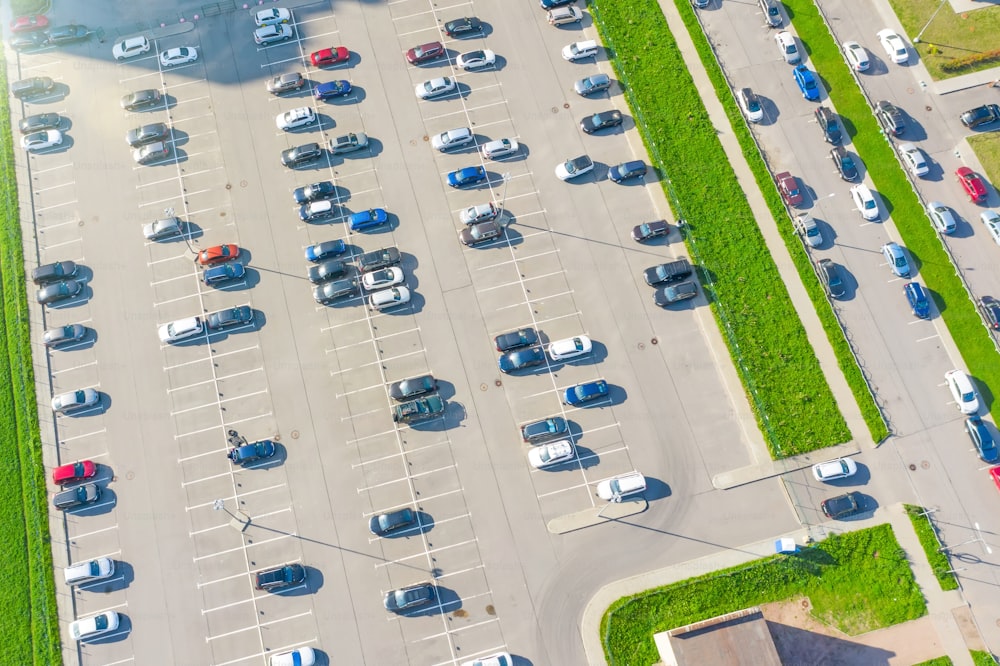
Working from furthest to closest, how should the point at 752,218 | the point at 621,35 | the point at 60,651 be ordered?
the point at 621,35
the point at 752,218
the point at 60,651

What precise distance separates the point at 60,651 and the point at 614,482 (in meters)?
46.6

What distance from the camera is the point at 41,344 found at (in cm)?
6556

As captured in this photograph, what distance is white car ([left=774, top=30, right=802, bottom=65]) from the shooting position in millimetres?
73812

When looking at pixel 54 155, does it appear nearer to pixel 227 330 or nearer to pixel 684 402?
pixel 227 330

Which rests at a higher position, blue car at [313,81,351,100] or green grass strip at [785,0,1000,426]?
blue car at [313,81,351,100]

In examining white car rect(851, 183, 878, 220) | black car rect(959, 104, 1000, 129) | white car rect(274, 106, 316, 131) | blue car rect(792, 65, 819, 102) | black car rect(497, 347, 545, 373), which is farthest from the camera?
blue car rect(792, 65, 819, 102)

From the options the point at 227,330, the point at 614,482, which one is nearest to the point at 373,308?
the point at 227,330

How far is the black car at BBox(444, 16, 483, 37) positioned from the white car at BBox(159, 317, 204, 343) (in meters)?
38.3

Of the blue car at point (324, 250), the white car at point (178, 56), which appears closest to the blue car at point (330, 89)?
the white car at point (178, 56)

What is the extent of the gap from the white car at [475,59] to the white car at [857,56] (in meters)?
36.4

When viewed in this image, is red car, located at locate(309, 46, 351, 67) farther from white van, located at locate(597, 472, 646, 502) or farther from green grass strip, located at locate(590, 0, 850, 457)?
white van, located at locate(597, 472, 646, 502)

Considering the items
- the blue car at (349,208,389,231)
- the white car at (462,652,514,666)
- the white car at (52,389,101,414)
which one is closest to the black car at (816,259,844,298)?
the blue car at (349,208,389,231)

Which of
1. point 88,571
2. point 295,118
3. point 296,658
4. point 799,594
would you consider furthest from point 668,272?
point 88,571

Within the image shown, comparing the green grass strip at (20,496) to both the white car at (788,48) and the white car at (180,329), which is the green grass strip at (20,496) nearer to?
the white car at (180,329)
